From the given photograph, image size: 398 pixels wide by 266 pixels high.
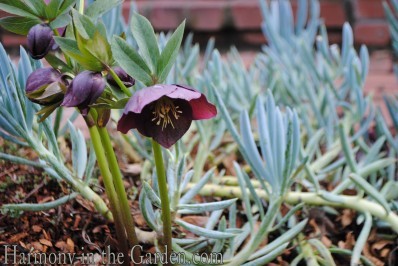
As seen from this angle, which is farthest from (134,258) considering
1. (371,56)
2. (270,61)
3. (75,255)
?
(371,56)

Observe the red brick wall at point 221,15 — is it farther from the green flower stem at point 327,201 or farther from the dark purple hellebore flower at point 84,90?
the dark purple hellebore flower at point 84,90

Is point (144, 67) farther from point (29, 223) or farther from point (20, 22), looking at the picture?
point (29, 223)

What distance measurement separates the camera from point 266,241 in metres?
0.81

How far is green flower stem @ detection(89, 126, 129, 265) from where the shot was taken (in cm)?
61

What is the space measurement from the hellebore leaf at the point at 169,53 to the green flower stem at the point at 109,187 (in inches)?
4.6

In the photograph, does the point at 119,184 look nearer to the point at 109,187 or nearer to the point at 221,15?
the point at 109,187


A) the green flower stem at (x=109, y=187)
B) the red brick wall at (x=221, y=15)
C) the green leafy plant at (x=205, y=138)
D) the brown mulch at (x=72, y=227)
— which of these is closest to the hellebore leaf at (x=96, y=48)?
the green leafy plant at (x=205, y=138)

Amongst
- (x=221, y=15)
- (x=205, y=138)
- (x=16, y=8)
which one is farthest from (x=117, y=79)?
(x=221, y=15)

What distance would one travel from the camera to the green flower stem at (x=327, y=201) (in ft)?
2.62

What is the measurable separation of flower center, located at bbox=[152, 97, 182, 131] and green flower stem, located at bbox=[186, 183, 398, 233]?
0.99 feet

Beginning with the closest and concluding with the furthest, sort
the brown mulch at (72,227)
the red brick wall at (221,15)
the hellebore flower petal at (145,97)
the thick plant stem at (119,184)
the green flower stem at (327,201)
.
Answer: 1. the hellebore flower petal at (145,97)
2. the thick plant stem at (119,184)
3. the brown mulch at (72,227)
4. the green flower stem at (327,201)
5. the red brick wall at (221,15)

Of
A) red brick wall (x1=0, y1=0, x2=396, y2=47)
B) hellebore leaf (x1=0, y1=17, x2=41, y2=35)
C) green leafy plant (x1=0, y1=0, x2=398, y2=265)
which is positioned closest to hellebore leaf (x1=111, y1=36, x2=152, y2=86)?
green leafy plant (x1=0, y1=0, x2=398, y2=265)

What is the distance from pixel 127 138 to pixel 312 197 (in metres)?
0.30

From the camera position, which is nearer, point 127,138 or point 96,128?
point 96,128
